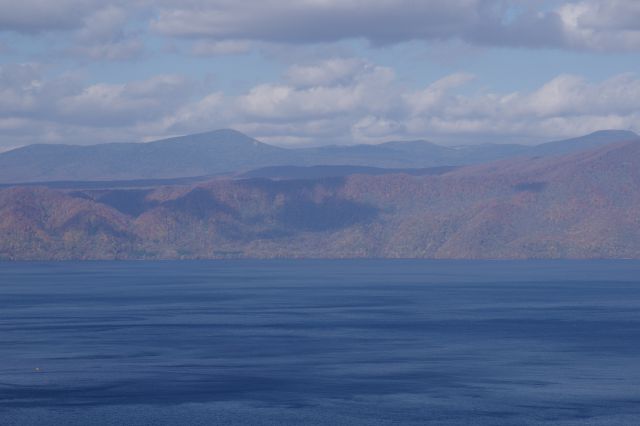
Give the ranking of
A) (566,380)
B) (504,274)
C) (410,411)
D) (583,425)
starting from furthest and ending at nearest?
(504,274) < (566,380) < (410,411) < (583,425)

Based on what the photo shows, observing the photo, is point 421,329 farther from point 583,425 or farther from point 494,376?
point 583,425

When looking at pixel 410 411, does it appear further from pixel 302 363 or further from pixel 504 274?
pixel 504 274

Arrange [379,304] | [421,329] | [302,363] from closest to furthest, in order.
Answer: [302,363], [421,329], [379,304]

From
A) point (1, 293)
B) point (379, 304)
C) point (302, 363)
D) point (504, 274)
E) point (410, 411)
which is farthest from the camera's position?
point (504, 274)

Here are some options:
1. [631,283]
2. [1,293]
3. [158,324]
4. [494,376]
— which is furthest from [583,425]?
[631,283]

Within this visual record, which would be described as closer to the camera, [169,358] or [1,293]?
[169,358]

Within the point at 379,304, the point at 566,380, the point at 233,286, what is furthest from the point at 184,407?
the point at 233,286
